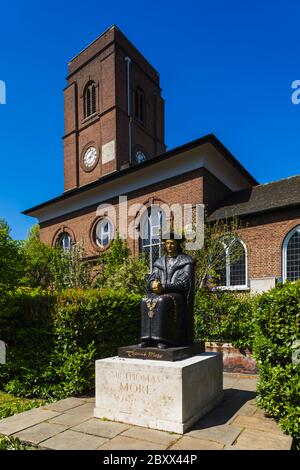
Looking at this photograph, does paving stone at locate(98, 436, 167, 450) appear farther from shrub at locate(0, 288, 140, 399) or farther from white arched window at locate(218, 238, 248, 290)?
white arched window at locate(218, 238, 248, 290)

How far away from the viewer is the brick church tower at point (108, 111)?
96.8 feet

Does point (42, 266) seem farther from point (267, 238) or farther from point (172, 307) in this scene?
point (172, 307)

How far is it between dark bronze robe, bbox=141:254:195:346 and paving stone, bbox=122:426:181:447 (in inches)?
48.5

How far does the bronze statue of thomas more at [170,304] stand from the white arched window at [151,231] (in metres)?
14.2

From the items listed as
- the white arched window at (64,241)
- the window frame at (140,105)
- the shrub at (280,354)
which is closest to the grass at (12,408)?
the shrub at (280,354)

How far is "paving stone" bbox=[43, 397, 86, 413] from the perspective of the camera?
5.78 m

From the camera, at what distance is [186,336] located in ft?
18.8

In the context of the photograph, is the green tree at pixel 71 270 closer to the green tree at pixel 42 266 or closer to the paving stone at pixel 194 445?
the green tree at pixel 42 266

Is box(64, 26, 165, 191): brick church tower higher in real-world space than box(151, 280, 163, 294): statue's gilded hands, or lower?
higher

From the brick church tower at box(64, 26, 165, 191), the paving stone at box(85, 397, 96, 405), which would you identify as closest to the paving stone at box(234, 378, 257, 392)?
the paving stone at box(85, 397, 96, 405)

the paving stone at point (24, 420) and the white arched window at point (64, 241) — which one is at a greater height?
the white arched window at point (64, 241)

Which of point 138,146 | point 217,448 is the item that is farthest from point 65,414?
point 138,146

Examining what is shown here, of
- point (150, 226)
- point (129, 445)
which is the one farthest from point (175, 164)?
point (129, 445)
